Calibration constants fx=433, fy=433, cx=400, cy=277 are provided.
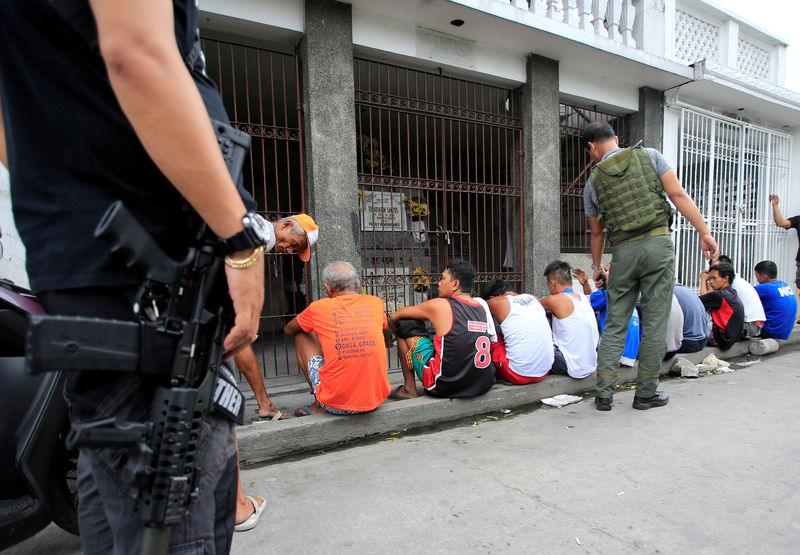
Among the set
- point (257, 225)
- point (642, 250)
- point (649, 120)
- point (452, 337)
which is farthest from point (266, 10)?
point (649, 120)

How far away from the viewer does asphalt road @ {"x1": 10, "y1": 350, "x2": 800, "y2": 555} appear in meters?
1.72

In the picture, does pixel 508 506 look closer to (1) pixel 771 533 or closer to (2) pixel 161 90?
(1) pixel 771 533

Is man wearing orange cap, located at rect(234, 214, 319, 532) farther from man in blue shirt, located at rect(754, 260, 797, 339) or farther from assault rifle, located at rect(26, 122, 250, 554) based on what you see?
man in blue shirt, located at rect(754, 260, 797, 339)

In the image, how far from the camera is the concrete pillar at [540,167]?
18.1ft

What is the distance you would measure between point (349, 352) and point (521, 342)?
145 centimetres

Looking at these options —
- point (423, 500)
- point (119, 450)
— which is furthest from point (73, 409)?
point (423, 500)

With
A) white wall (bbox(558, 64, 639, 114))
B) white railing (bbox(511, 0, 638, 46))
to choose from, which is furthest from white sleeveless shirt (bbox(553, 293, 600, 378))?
white railing (bbox(511, 0, 638, 46))

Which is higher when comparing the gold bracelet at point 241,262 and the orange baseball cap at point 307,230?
the orange baseball cap at point 307,230

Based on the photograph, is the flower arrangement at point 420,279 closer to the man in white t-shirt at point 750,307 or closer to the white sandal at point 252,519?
the white sandal at point 252,519

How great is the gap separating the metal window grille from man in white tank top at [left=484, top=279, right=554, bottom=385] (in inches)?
123

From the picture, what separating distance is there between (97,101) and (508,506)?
6.78 ft

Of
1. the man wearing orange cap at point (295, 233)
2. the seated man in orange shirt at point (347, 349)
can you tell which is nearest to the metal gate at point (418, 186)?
the man wearing orange cap at point (295, 233)

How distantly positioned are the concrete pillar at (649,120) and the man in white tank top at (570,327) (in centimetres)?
405

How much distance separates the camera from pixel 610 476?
86.9 inches
